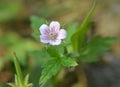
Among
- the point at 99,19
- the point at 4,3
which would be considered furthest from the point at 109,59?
the point at 4,3

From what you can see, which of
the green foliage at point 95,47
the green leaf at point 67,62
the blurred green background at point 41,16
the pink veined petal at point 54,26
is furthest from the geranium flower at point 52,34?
the blurred green background at point 41,16

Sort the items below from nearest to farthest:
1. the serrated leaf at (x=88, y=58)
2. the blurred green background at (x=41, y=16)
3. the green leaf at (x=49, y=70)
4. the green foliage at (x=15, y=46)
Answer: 1. the green leaf at (x=49, y=70)
2. the serrated leaf at (x=88, y=58)
3. the green foliage at (x=15, y=46)
4. the blurred green background at (x=41, y=16)

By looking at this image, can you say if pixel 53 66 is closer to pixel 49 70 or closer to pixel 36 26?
pixel 49 70

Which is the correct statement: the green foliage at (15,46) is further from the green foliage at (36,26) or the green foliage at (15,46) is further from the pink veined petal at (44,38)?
the pink veined petal at (44,38)

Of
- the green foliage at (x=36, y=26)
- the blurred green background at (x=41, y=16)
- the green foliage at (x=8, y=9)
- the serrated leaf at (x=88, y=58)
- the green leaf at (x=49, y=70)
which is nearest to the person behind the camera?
the green leaf at (x=49, y=70)

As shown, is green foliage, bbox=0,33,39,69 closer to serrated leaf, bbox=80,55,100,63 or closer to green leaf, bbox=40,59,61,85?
serrated leaf, bbox=80,55,100,63

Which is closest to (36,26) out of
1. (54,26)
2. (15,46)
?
(54,26)

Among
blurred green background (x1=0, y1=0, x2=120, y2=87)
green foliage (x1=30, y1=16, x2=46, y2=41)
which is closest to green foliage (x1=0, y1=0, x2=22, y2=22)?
blurred green background (x1=0, y1=0, x2=120, y2=87)
